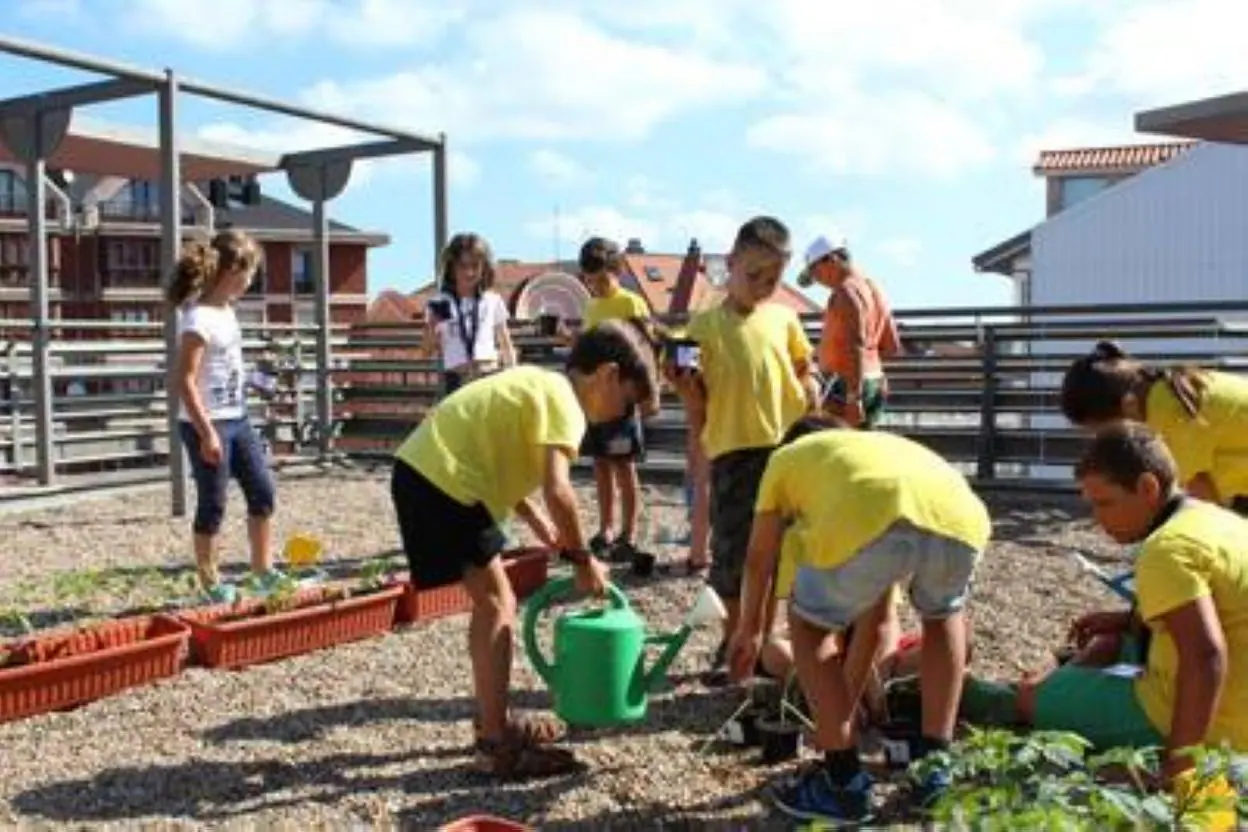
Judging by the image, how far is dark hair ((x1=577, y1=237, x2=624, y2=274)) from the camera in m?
7.32

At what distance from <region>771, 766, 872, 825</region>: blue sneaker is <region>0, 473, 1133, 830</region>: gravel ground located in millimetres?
105

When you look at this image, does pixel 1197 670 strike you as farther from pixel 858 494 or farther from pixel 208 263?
pixel 208 263

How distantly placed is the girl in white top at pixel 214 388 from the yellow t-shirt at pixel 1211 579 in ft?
11.5

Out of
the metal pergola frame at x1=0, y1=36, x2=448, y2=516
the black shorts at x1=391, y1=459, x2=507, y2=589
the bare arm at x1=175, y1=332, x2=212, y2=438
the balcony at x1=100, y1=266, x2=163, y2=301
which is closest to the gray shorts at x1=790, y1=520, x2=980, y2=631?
the black shorts at x1=391, y1=459, x2=507, y2=589

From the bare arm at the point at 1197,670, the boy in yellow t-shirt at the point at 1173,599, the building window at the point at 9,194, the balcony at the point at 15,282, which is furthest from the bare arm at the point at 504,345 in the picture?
the building window at the point at 9,194

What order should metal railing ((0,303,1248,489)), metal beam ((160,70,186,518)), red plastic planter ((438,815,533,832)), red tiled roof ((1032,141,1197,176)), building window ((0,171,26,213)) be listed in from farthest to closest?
building window ((0,171,26,213)), red tiled roof ((1032,141,1197,176)), metal railing ((0,303,1248,489)), metal beam ((160,70,186,518)), red plastic planter ((438,815,533,832))

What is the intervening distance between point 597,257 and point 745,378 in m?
2.50

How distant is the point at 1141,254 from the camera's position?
82.2 ft

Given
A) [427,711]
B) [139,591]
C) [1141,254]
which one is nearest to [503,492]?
[427,711]

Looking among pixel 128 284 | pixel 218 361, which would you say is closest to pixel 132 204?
pixel 128 284

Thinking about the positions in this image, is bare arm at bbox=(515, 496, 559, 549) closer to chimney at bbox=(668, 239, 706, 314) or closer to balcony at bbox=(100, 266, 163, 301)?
chimney at bbox=(668, 239, 706, 314)

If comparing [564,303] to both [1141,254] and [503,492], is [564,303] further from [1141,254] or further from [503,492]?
[503,492]

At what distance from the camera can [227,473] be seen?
5.96 metres

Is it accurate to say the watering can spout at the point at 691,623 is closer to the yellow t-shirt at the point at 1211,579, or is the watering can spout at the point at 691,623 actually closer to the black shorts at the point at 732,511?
the black shorts at the point at 732,511
